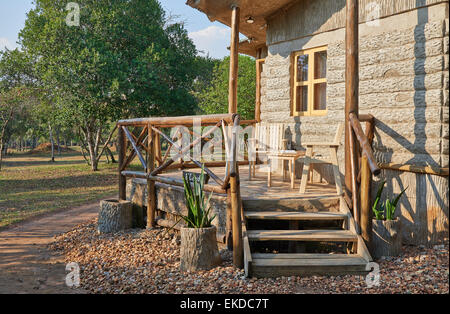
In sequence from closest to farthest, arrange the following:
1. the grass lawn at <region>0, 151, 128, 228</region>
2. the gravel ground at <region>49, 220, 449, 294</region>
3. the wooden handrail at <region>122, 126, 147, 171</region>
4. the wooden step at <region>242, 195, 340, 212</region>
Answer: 1. the gravel ground at <region>49, 220, 449, 294</region>
2. the wooden step at <region>242, 195, 340, 212</region>
3. the wooden handrail at <region>122, 126, 147, 171</region>
4. the grass lawn at <region>0, 151, 128, 228</region>

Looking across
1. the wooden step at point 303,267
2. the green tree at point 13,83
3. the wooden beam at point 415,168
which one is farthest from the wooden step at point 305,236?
the green tree at point 13,83

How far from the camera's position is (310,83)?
21.4 ft

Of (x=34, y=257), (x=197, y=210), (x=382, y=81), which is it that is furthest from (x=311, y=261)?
(x=34, y=257)

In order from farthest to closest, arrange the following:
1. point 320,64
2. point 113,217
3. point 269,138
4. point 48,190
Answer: point 48,190 < point 269,138 < point 320,64 < point 113,217

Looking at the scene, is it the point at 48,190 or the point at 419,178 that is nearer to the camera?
the point at 419,178

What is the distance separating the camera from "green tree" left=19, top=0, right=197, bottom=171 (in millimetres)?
13641

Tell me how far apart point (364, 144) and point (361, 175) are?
407mm

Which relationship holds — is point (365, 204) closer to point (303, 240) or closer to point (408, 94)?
point (303, 240)

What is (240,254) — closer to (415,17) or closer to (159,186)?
(159,186)

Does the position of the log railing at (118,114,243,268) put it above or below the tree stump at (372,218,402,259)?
above

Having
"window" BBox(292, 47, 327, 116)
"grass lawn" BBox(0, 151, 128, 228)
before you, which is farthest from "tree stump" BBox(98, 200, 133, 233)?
"window" BBox(292, 47, 327, 116)

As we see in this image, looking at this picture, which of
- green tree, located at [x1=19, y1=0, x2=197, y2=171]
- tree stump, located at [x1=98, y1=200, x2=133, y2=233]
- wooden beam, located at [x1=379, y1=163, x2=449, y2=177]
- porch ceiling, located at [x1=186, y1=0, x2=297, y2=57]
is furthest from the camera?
green tree, located at [x1=19, y1=0, x2=197, y2=171]

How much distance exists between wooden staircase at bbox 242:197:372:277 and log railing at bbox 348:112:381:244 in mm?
124

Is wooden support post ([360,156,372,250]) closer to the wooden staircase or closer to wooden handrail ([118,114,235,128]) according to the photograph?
the wooden staircase
